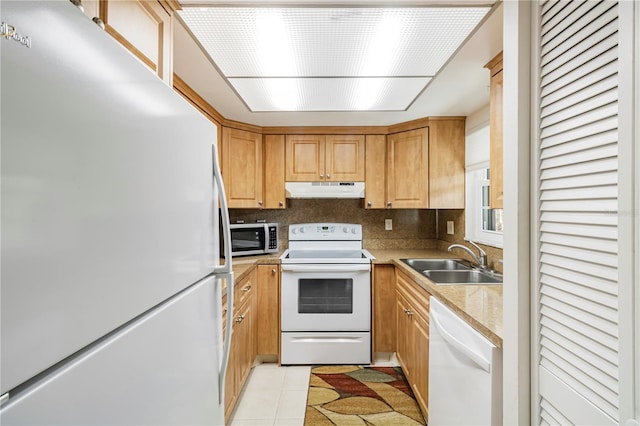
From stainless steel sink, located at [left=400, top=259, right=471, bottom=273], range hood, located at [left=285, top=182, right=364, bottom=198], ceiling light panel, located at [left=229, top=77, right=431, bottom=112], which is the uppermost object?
ceiling light panel, located at [left=229, top=77, right=431, bottom=112]

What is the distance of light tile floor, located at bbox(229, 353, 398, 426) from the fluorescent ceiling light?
2.14 meters

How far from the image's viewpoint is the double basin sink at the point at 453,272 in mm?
2271

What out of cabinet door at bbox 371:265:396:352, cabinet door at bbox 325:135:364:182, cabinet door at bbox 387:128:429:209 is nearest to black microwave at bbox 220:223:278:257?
cabinet door at bbox 325:135:364:182

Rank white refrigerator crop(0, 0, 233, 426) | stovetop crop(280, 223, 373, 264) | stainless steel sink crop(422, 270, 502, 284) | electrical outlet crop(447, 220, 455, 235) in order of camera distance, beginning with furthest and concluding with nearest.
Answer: stovetop crop(280, 223, 373, 264) < electrical outlet crop(447, 220, 455, 235) < stainless steel sink crop(422, 270, 502, 284) < white refrigerator crop(0, 0, 233, 426)

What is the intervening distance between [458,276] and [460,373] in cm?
118

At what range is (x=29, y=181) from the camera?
0.37 m

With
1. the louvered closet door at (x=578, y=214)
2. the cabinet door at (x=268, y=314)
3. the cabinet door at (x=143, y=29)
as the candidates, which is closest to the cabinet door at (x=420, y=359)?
the louvered closet door at (x=578, y=214)

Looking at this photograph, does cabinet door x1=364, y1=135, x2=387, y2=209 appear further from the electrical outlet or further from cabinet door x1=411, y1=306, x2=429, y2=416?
cabinet door x1=411, y1=306, x2=429, y2=416

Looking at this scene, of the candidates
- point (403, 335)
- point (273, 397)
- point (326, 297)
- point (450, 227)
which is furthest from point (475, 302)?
point (450, 227)

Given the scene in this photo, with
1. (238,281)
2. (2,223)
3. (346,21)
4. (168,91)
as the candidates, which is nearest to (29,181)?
(2,223)

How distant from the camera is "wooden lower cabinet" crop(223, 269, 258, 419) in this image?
76.8 inches

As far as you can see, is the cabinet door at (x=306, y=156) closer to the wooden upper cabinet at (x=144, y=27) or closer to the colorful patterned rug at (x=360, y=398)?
the colorful patterned rug at (x=360, y=398)

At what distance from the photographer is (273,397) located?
2314mm

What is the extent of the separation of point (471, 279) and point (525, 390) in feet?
4.95
